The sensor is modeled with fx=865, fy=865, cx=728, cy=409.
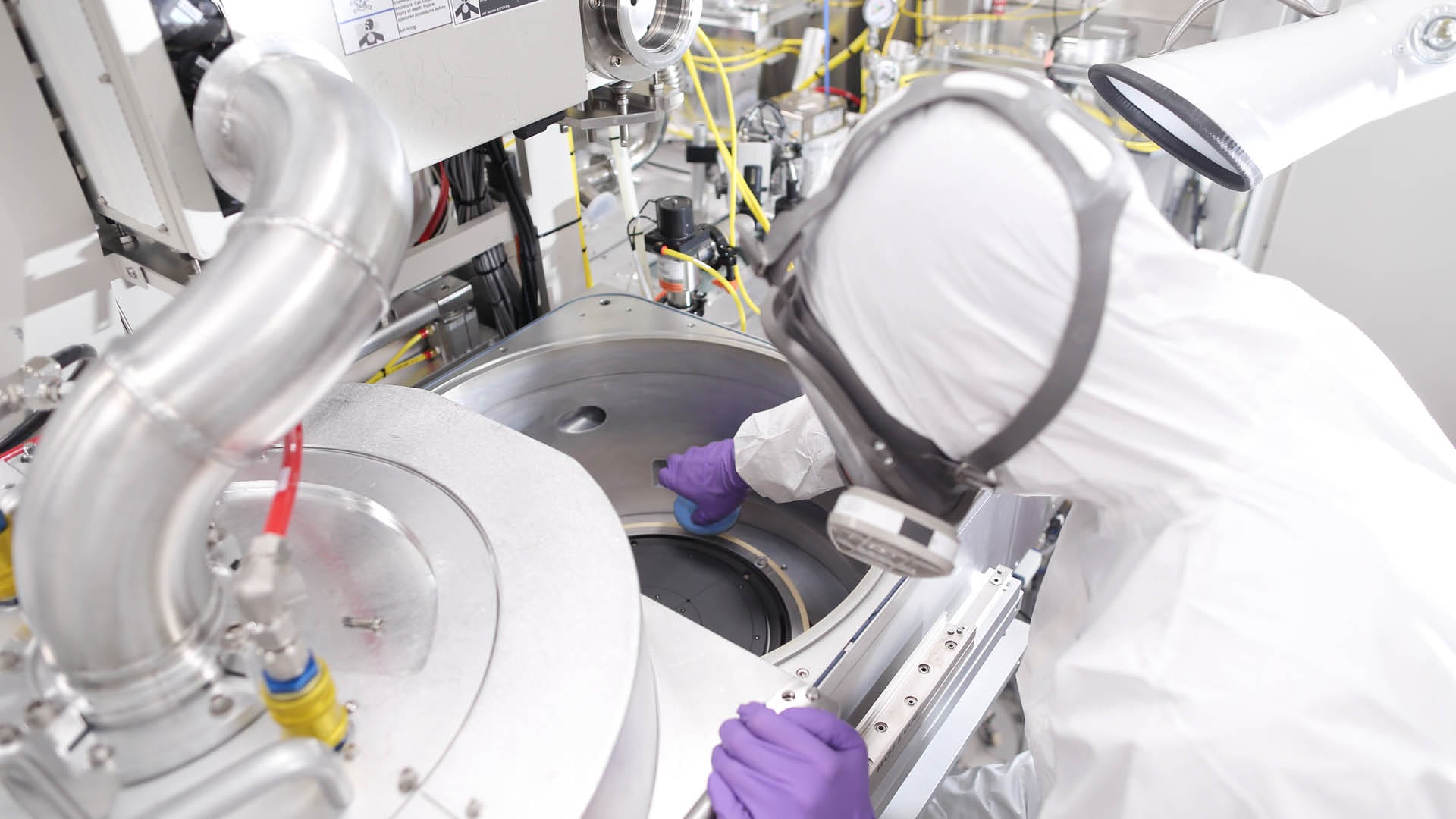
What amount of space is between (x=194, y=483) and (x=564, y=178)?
0.85m

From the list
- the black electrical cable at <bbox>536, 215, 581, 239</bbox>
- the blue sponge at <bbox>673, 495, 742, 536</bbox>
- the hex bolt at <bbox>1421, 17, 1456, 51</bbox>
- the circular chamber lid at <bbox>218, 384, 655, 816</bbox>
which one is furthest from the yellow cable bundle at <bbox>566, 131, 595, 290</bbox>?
the hex bolt at <bbox>1421, 17, 1456, 51</bbox>

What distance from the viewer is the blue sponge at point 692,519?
1.37m

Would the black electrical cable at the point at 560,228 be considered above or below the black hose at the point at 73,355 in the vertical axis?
below

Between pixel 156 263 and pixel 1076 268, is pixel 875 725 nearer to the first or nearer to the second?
pixel 1076 268

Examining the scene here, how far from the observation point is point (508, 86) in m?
0.89

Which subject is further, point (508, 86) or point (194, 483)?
point (508, 86)

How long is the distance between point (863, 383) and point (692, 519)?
2.37ft

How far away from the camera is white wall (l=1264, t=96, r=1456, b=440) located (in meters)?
1.76

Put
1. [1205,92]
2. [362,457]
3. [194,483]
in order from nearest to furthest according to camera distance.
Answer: [194,483] < [362,457] < [1205,92]

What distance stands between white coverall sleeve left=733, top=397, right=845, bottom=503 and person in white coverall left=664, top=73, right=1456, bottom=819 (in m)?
0.43

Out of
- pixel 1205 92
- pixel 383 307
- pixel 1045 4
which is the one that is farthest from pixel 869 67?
pixel 383 307

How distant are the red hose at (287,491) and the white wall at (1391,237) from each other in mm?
2083

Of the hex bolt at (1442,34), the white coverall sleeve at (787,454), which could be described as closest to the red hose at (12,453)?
the white coverall sleeve at (787,454)

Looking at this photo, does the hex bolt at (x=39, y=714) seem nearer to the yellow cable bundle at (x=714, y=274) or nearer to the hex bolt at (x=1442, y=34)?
the yellow cable bundle at (x=714, y=274)
